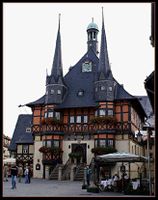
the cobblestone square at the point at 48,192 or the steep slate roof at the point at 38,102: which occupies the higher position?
the steep slate roof at the point at 38,102

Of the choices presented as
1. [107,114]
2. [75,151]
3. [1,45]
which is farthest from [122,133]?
[1,45]

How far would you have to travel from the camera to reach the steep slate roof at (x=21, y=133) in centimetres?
5000

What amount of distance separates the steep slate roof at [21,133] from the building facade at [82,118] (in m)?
7.46

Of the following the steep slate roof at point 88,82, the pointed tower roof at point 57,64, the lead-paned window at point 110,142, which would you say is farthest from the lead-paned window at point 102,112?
the pointed tower roof at point 57,64

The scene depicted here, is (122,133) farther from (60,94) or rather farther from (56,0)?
(56,0)

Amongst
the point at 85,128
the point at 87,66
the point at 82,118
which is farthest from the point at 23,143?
the point at 87,66

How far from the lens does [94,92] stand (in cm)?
4222

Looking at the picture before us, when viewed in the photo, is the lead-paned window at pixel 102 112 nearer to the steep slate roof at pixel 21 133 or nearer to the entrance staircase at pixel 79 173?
the entrance staircase at pixel 79 173

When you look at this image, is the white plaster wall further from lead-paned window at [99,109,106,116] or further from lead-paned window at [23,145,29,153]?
lead-paned window at [99,109,106,116]

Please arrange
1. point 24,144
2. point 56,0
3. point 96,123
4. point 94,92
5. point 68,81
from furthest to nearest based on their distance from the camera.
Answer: point 24,144
point 68,81
point 94,92
point 96,123
point 56,0

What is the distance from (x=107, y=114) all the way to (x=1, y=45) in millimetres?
35979

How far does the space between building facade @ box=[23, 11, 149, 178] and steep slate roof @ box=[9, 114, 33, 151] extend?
7.46 meters

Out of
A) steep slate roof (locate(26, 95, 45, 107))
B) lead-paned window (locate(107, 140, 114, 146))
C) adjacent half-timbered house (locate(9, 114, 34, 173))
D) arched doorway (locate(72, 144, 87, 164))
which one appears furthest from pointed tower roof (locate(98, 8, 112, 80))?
adjacent half-timbered house (locate(9, 114, 34, 173))

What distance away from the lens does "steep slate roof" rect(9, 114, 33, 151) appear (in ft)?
164
